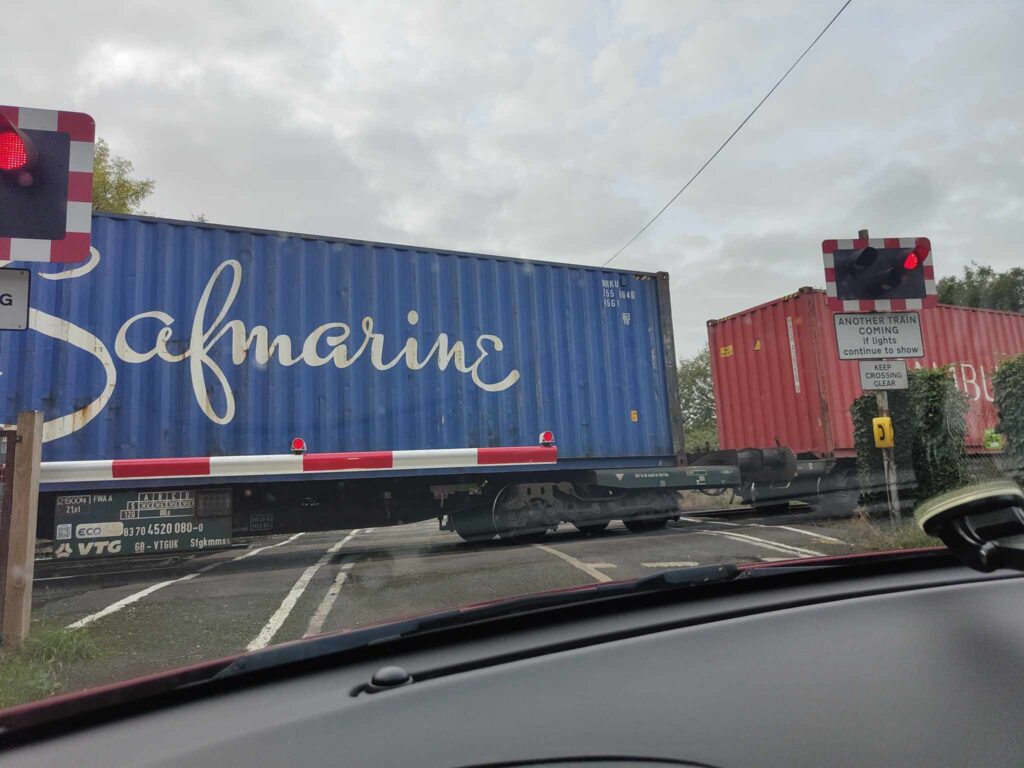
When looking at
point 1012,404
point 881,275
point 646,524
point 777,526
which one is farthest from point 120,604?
point 1012,404

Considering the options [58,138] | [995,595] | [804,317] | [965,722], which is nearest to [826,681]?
[965,722]

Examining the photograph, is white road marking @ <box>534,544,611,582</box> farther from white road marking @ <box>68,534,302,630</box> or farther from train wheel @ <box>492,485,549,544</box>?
white road marking @ <box>68,534,302,630</box>

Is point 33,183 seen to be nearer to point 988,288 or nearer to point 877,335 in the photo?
point 877,335

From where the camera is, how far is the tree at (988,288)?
6180 millimetres

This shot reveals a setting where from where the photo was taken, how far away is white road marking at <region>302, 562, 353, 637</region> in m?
4.10

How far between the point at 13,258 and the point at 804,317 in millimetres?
9166

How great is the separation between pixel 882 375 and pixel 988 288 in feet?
6.12

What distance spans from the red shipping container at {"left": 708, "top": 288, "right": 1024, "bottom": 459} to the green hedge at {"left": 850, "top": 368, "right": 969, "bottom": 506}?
2.65 ft

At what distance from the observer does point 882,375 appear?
605cm

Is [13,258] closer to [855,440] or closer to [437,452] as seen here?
[437,452]

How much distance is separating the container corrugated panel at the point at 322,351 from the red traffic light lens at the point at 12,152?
13.2ft

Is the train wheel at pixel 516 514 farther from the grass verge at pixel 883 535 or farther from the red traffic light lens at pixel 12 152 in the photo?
the red traffic light lens at pixel 12 152

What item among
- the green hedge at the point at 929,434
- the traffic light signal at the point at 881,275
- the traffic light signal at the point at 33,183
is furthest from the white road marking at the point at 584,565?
the traffic light signal at the point at 33,183

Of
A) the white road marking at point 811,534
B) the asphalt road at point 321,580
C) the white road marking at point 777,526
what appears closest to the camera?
the asphalt road at point 321,580
